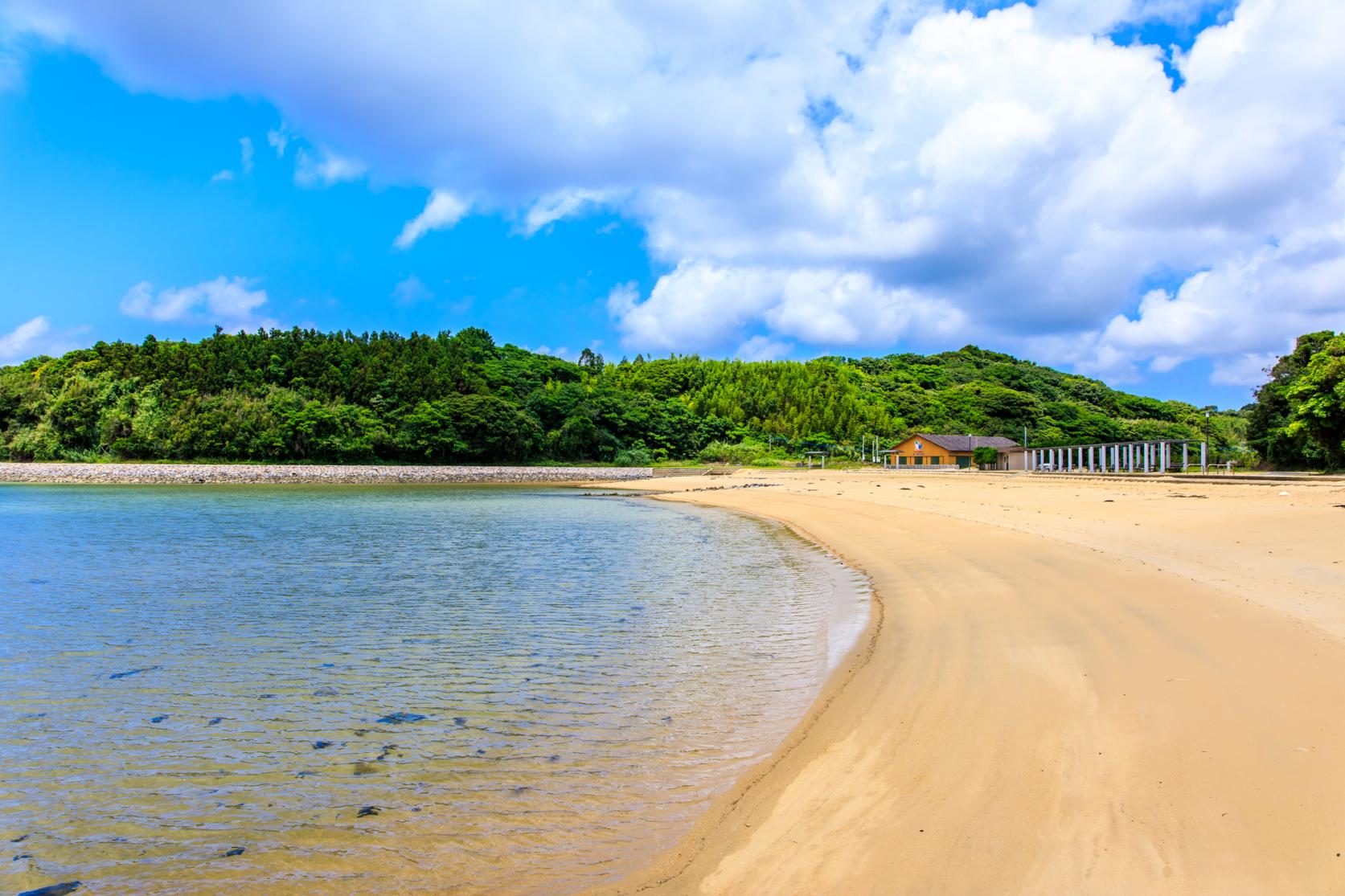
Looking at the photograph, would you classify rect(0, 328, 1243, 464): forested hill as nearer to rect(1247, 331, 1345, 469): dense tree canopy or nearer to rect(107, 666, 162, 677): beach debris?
rect(1247, 331, 1345, 469): dense tree canopy

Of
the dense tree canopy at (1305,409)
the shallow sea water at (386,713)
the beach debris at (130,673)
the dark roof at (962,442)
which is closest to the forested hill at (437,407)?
the dark roof at (962,442)

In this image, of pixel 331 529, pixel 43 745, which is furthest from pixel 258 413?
pixel 43 745

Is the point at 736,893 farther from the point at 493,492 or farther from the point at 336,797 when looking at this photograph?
the point at 493,492

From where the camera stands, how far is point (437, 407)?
7475 centimetres

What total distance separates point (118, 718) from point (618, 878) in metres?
5.21

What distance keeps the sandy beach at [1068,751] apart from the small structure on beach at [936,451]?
209 feet

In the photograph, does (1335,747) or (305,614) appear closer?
(1335,747)

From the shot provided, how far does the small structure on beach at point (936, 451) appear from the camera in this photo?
72.5 meters

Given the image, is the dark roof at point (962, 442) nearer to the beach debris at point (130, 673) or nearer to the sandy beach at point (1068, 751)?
the sandy beach at point (1068, 751)

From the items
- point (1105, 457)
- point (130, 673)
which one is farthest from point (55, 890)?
point (1105, 457)

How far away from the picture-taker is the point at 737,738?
5.68m

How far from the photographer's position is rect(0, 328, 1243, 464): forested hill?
7162 cm

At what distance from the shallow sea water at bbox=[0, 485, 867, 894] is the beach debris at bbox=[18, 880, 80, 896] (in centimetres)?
7

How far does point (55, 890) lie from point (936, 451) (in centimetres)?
7529
